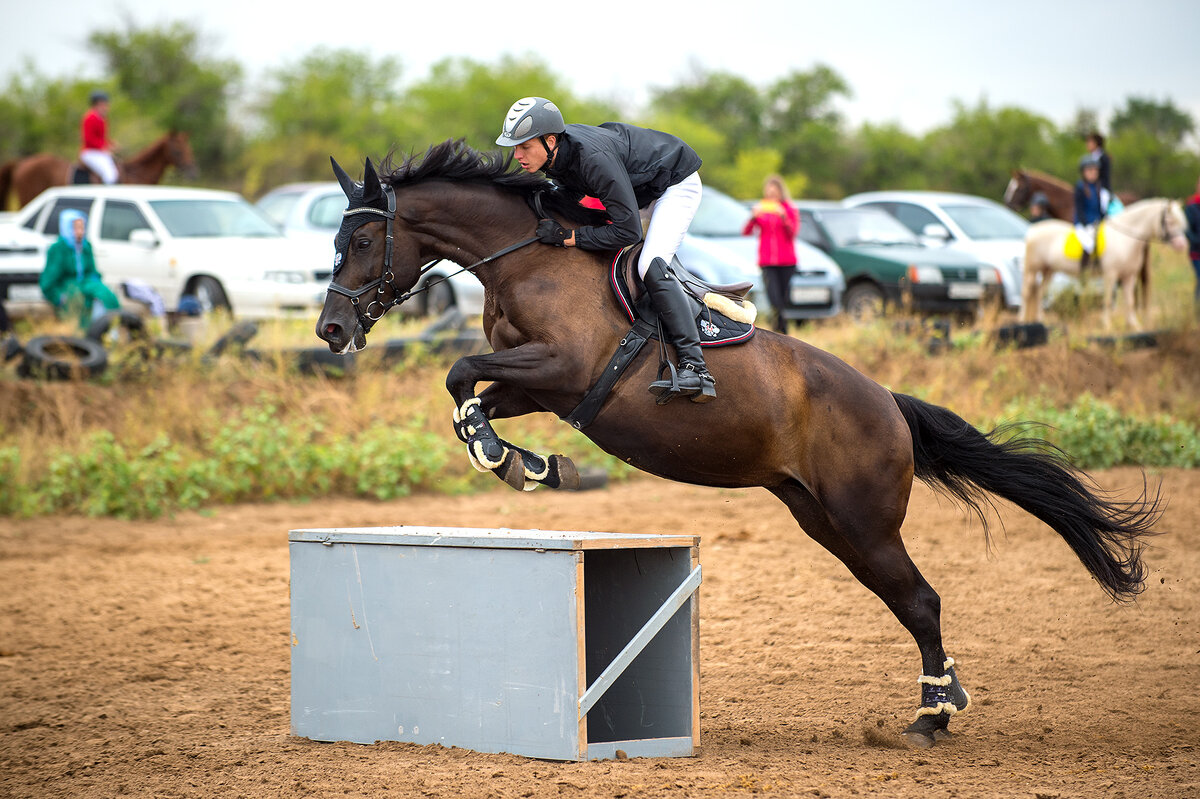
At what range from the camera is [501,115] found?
1487 inches

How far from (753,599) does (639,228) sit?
340 centimetres

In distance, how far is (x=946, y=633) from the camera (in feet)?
22.1

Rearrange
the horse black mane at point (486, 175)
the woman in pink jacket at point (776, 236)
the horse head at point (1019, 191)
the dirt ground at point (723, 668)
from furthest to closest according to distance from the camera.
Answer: the horse head at point (1019, 191) < the woman in pink jacket at point (776, 236) < the horse black mane at point (486, 175) < the dirt ground at point (723, 668)

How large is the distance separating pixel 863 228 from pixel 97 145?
10475 millimetres

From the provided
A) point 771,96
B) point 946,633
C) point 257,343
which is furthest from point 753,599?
point 771,96

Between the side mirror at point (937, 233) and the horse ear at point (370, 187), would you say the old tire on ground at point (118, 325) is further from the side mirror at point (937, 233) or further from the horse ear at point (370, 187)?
the side mirror at point (937, 233)

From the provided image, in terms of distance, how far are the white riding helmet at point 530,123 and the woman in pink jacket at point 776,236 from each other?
7835mm

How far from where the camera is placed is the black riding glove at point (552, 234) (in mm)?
4922

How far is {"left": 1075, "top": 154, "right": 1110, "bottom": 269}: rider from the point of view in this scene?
1377 cm

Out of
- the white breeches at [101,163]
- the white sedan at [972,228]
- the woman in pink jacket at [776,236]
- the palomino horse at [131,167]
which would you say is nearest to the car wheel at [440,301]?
the woman in pink jacket at [776,236]

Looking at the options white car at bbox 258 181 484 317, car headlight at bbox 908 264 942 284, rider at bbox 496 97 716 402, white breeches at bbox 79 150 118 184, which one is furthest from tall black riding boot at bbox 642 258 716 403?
white breeches at bbox 79 150 118 184

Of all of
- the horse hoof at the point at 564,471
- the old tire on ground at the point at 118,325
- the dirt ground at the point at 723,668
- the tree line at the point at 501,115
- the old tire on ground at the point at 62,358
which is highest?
the tree line at the point at 501,115

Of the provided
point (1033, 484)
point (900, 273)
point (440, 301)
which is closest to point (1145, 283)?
point (900, 273)

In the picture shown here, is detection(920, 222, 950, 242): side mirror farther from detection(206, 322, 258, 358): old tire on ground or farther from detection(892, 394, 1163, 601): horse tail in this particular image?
detection(892, 394, 1163, 601): horse tail
